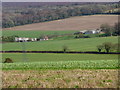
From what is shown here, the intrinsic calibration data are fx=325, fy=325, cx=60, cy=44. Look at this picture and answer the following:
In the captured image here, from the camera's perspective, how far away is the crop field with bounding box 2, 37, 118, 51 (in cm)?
4231

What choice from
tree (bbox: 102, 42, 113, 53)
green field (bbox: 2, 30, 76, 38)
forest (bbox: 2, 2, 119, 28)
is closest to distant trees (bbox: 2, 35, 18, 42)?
green field (bbox: 2, 30, 76, 38)

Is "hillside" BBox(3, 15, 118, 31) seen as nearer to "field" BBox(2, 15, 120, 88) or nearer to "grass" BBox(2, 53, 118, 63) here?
"field" BBox(2, 15, 120, 88)

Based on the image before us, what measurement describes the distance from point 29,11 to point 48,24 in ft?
18.6

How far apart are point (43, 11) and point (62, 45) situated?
18.9 metres

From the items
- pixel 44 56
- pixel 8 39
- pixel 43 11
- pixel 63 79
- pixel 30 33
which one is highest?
pixel 43 11

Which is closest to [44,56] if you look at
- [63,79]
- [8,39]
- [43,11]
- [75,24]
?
[8,39]

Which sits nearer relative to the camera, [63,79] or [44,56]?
[63,79]

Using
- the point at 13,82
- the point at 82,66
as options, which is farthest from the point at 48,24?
the point at 13,82

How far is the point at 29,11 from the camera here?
59.5 metres

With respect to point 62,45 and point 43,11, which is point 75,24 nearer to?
point 43,11

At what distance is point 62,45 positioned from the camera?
43875mm

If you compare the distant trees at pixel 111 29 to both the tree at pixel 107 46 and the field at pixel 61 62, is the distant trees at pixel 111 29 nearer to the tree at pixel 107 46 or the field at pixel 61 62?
the field at pixel 61 62

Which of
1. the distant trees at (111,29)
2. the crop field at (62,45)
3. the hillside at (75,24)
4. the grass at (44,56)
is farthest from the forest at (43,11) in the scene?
the grass at (44,56)

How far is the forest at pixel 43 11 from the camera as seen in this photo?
171 ft
